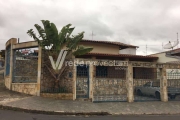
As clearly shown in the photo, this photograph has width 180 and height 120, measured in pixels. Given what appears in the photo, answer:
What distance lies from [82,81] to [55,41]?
3097 millimetres

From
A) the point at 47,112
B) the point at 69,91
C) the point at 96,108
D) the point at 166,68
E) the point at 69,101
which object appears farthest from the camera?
the point at 166,68

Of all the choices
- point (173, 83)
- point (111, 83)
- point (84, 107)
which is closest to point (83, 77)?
point (84, 107)

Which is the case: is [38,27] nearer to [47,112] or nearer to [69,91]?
[69,91]

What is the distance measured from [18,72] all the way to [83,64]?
4538 millimetres

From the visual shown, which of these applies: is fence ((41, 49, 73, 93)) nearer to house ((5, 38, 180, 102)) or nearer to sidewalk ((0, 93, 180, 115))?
house ((5, 38, 180, 102))

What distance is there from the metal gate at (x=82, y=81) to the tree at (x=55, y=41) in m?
1.05

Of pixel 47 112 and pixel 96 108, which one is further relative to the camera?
pixel 96 108

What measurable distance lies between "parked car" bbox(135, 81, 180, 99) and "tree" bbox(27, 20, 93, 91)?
5.00 m

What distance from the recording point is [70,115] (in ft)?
29.0

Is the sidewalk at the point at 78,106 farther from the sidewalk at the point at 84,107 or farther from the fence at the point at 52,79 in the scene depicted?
the fence at the point at 52,79

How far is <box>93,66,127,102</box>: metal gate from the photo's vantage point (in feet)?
41.4

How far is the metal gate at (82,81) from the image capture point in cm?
1189

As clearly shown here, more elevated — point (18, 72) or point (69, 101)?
point (18, 72)

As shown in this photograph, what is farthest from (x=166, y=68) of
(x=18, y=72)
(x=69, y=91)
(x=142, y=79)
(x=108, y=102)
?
(x=18, y=72)
